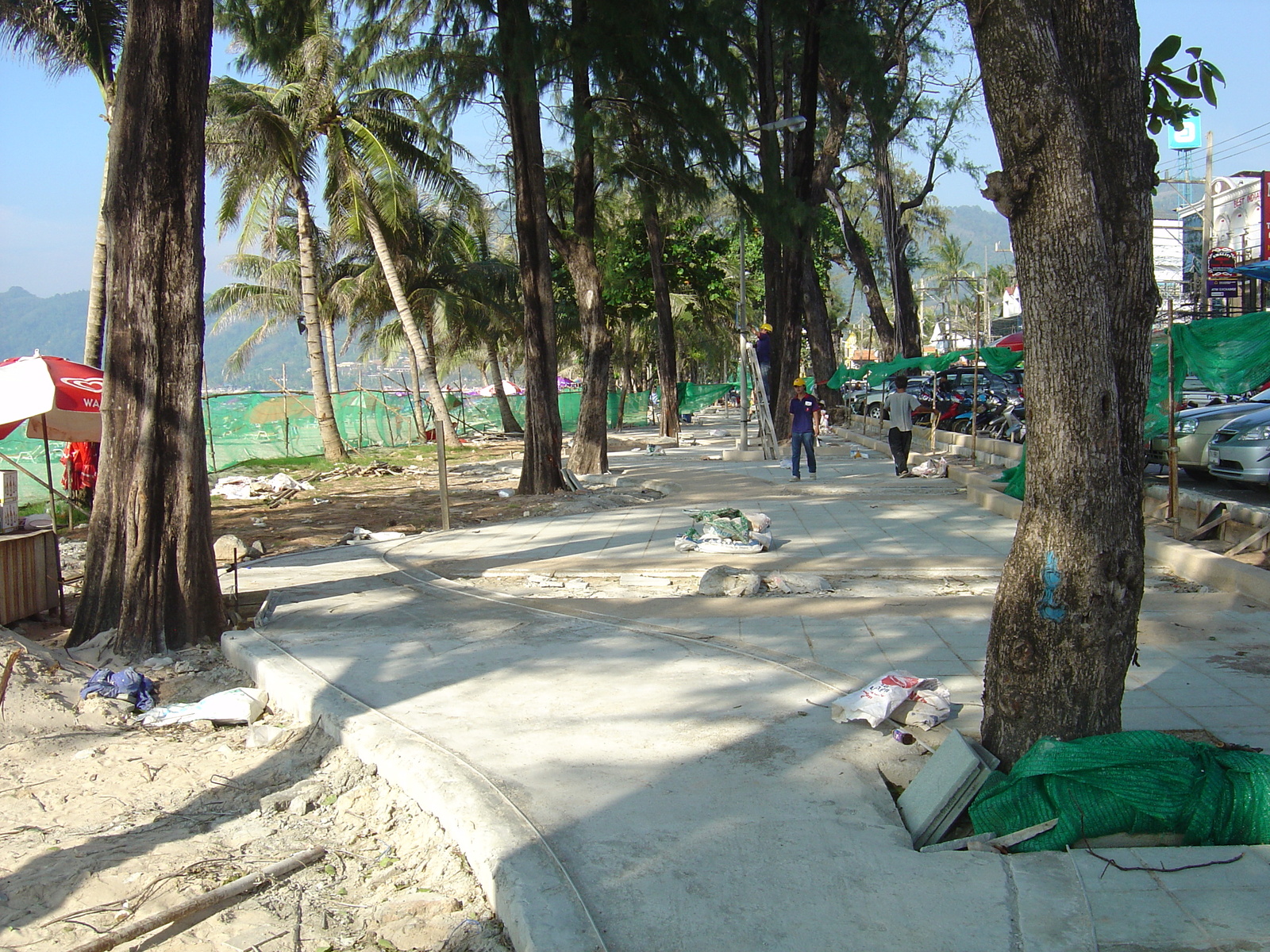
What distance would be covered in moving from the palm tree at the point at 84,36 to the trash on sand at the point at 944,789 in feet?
52.7

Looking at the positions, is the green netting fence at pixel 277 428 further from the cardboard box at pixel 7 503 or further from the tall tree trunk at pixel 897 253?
the tall tree trunk at pixel 897 253

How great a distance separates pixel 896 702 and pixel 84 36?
18.0 m

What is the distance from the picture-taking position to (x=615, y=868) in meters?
3.33

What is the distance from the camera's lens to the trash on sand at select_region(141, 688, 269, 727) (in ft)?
17.5

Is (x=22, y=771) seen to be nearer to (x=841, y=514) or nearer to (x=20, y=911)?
(x=20, y=911)

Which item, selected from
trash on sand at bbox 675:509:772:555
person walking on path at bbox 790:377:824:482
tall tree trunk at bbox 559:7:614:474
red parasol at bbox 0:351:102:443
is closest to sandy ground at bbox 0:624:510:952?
red parasol at bbox 0:351:102:443

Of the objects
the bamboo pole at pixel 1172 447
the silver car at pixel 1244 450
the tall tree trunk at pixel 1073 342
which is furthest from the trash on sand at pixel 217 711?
the silver car at pixel 1244 450

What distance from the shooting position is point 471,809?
3.71m

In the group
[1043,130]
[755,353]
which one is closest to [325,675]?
[1043,130]

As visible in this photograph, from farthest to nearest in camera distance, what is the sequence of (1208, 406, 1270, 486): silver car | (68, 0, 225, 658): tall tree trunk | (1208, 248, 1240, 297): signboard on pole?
(1208, 248, 1240, 297): signboard on pole → (1208, 406, 1270, 486): silver car → (68, 0, 225, 658): tall tree trunk

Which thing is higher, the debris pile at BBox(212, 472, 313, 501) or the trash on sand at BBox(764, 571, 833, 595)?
the debris pile at BBox(212, 472, 313, 501)

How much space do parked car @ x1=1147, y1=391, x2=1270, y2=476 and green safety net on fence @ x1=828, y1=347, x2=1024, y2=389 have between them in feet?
7.56

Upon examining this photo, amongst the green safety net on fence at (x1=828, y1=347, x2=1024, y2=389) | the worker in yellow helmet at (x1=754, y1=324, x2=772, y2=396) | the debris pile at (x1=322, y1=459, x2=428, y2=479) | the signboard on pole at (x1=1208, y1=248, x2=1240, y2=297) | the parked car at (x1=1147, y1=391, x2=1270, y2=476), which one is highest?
the signboard on pole at (x1=1208, y1=248, x2=1240, y2=297)

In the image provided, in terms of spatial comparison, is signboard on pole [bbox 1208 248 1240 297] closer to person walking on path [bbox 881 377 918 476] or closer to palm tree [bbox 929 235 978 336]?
person walking on path [bbox 881 377 918 476]
